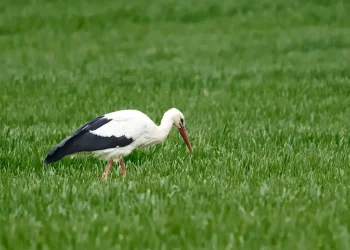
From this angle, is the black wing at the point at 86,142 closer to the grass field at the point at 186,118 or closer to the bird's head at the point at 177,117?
the grass field at the point at 186,118

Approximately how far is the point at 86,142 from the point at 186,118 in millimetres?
5353

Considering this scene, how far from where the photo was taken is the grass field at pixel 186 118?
5.15m

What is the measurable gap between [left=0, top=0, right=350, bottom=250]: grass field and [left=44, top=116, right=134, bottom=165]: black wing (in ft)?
0.76

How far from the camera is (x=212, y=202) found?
5.86m

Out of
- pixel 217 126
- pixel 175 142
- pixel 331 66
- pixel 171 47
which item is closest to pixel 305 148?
pixel 175 142

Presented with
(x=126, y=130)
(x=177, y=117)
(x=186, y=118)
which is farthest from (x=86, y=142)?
(x=186, y=118)

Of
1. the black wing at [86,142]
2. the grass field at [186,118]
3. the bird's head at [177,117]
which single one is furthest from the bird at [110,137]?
the bird's head at [177,117]

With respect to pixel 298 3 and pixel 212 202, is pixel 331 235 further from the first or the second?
pixel 298 3

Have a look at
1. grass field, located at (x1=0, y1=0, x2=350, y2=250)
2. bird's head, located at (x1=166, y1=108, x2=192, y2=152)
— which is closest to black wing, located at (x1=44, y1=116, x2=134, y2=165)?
grass field, located at (x1=0, y1=0, x2=350, y2=250)

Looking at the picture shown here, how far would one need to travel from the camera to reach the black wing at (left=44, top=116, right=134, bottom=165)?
7.41m

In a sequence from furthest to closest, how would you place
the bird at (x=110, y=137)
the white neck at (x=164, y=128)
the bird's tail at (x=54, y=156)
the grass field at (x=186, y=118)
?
the white neck at (x=164, y=128) < the bird at (x=110, y=137) < the bird's tail at (x=54, y=156) < the grass field at (x=186, y=118)

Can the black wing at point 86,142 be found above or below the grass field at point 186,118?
above

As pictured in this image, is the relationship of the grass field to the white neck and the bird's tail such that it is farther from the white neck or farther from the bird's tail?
the white neck

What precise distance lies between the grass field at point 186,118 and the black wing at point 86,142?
231 millimetres
